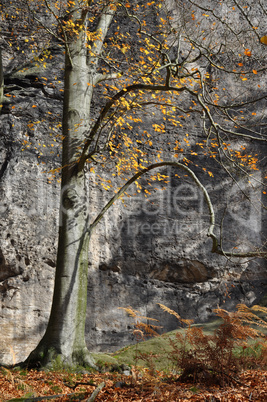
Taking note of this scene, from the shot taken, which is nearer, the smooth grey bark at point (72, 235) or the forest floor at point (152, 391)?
the forest floor at point (152, 391)

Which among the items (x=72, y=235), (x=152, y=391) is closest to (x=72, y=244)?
(x=72, y=235)

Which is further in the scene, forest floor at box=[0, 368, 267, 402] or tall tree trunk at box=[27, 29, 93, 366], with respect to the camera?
tall tree trunk at box=[27, 29, 93, 366]

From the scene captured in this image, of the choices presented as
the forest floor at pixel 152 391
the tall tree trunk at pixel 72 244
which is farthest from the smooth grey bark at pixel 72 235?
the forest floor at pixel 152 391

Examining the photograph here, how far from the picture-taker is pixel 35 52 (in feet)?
40.3

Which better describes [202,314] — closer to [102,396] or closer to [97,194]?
[97,194]

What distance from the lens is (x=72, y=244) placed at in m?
6.31

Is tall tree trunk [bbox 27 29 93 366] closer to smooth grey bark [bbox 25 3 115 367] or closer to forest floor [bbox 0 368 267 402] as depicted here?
smooth grey bark [bbox 25 3 115 367]

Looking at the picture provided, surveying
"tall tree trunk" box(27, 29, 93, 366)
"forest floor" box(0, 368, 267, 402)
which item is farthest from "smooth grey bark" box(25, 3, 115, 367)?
"forest floor" box(0, 368, 267, 402)

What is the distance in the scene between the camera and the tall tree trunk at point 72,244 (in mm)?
5926

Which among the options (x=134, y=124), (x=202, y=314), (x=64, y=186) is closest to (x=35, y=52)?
(x=134, y=124)

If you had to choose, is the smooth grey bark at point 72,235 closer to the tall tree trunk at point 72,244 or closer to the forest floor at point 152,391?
the tall tree trunk at point 72,244

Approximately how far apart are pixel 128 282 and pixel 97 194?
2.75 meters

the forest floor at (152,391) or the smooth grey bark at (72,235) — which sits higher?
the smooth grey bark at (72,235)

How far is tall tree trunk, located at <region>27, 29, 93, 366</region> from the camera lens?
233 inches
